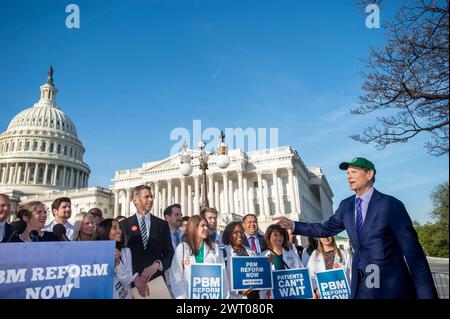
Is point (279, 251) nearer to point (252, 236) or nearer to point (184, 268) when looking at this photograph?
point (252, 236)

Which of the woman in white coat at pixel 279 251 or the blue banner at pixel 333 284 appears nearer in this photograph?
the blue banner at pixel 333 284

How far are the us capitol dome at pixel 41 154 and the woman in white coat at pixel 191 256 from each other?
88.6m

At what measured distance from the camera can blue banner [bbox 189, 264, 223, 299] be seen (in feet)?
16.8

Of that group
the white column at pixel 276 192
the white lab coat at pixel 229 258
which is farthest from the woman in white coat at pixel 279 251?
the white column at pixel 276 192

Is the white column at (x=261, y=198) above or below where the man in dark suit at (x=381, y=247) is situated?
above

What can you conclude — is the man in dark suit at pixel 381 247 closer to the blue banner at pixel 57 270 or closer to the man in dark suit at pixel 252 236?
the man in dark suit at pixel 252 236

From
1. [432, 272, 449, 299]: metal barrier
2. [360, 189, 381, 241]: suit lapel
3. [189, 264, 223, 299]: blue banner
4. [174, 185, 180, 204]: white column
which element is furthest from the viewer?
[174, 185, 180, 204]: white column

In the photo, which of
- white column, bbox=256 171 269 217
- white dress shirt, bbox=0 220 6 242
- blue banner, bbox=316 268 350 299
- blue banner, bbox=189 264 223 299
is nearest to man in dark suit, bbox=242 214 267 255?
blue banner, bbox=316 268 350 299

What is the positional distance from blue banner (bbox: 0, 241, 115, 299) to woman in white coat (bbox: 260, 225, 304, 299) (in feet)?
10.5

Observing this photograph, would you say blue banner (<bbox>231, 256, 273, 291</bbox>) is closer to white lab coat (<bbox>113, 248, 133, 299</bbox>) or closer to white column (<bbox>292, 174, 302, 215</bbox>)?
white lab coat (<bbox>113, 248, 133, 299</bbox>)

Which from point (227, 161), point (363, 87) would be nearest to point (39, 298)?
point (363, 87)

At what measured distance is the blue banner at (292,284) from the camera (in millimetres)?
5734

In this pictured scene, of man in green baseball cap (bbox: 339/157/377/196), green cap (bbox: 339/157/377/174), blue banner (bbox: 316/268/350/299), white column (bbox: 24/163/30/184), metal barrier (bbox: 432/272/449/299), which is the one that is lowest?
metal barrier (bbox: 432/272/449/299)
